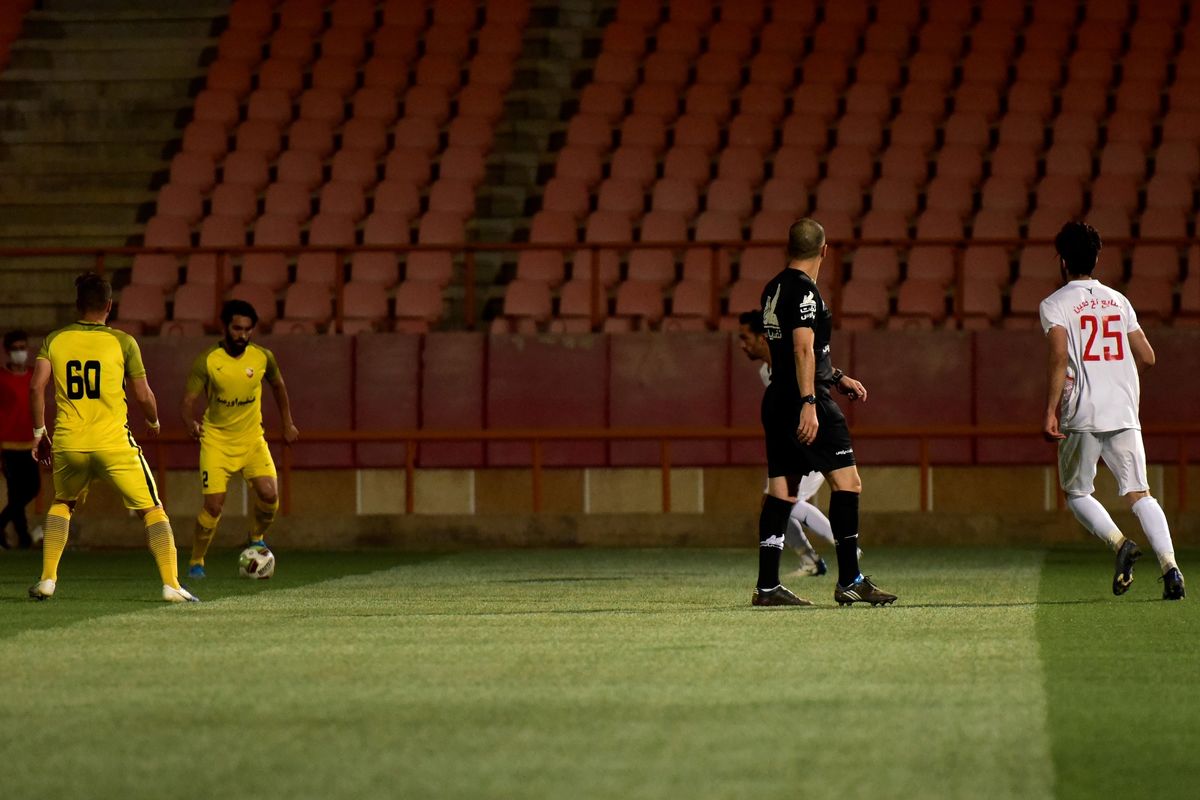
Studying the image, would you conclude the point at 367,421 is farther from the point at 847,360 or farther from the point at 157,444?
the point at 847,360

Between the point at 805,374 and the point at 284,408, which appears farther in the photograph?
the point at 284,408

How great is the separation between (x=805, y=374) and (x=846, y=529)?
0.93 m

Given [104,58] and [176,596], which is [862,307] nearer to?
[176,596]

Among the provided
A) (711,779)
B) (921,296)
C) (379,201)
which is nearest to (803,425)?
(711,779)

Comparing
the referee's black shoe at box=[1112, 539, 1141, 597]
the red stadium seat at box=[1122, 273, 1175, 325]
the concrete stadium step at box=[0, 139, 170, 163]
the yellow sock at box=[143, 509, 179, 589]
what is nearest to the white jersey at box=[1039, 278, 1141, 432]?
the referee's black shoe at box=[1112, 539, 1141, 597]

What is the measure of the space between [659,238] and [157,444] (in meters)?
5.57

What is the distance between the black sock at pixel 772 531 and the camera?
34.7 ft

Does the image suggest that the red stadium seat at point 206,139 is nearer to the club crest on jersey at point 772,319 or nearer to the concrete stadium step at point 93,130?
the concrete stadium step at point 93,130

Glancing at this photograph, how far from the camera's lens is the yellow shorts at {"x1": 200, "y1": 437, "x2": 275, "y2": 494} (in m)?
13.7

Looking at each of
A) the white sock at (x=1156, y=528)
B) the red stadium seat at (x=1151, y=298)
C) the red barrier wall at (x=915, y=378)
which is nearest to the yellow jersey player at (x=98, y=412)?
the white sock at (x=1156, y=528)

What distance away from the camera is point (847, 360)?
64.4 feet

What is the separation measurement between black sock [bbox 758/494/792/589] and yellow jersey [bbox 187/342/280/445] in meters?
4.34

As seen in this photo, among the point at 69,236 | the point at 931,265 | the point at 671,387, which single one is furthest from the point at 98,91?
the point at 931,265

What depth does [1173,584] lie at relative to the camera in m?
10.7
